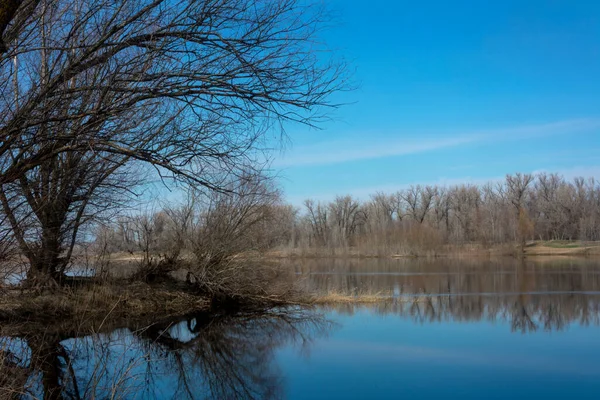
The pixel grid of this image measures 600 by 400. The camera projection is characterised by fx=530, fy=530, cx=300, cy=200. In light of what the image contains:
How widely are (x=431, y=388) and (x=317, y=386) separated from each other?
191 cm

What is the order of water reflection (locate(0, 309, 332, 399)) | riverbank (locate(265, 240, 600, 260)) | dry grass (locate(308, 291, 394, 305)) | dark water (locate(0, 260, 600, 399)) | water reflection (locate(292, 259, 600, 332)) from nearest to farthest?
water reflection (locate(0, 309, 332, 399))
dark water (locate(0, 260, 600, 399))
water reflection (locate(292, 259, 600, 332))
dry grass (locate(308, 291, 394, 305))
riverbank (locate(265, 240, 600, 260))

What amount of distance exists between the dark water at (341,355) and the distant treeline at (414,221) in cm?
329

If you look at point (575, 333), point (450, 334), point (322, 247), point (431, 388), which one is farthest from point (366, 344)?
point (322, 247)

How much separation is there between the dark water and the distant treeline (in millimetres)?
3286

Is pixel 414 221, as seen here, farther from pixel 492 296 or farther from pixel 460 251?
pixel 492 296

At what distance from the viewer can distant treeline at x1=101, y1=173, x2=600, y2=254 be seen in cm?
1800

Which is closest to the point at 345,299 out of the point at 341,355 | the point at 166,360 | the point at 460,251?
the point at 341,355

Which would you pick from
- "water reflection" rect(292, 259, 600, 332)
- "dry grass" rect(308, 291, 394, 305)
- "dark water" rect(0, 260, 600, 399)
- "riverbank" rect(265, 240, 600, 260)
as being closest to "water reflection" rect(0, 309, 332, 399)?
"dark water" rect(0, 260, 600, 399)

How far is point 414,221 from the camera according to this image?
64.2 metres

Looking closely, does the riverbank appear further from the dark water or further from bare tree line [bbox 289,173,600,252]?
the dark water

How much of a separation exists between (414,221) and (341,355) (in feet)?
179

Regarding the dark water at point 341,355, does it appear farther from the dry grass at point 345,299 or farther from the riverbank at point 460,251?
the riverbank at point 460,251

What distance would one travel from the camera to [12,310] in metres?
13.0

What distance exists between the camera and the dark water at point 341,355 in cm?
855
